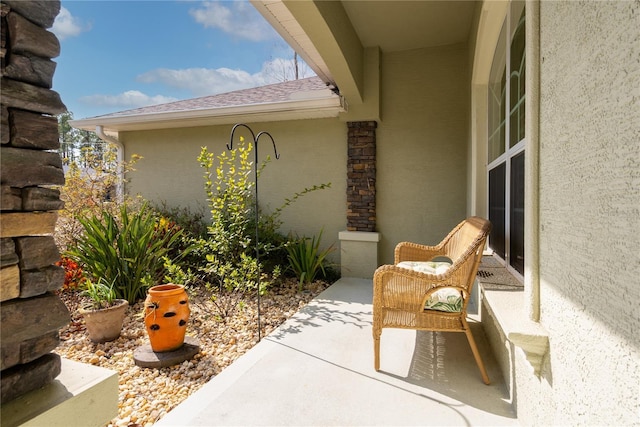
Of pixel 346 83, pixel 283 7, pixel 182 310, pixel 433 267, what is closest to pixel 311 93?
pixel 346 83

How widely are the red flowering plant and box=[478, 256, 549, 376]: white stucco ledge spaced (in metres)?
4.45

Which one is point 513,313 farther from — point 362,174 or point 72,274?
point 72,274

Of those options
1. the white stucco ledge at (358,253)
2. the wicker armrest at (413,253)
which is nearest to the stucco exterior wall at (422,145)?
the white stucco ledge at (358,253)

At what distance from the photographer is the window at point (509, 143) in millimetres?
2467

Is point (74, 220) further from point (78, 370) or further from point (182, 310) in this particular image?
point (78, 370)

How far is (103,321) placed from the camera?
124 inches

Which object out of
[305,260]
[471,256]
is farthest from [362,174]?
[471,256]

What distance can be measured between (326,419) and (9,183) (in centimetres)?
180

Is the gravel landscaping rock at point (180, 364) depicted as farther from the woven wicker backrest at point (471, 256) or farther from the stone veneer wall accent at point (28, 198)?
the woven wicker backrest at point (471, 256)

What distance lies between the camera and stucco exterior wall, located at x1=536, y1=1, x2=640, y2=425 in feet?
2.77

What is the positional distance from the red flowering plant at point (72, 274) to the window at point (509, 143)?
4658 mm

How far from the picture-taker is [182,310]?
9.53 ft

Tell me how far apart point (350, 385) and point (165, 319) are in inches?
62.5

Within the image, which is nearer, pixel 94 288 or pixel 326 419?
pixel 326 419
